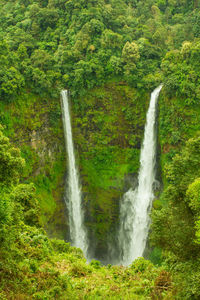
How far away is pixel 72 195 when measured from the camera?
22.8m

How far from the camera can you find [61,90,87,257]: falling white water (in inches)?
880

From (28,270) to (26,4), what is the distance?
29694 mm

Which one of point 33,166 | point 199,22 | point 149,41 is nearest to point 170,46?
point 149,41

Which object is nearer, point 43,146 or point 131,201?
point 43,146

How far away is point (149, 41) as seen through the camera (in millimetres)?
26000

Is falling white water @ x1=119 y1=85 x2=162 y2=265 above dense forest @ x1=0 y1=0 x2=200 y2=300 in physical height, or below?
below

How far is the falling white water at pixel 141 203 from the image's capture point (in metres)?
21.2

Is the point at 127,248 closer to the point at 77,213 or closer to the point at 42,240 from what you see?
the point at 77,213

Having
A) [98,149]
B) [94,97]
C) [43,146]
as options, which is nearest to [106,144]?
[98,149]

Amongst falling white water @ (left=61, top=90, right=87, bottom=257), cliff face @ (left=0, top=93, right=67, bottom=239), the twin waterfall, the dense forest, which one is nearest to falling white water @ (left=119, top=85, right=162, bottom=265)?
the twin waterfall

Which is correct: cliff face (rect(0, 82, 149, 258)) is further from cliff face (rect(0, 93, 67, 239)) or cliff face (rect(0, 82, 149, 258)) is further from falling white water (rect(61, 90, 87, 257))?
falling white water (rect(61, 90, 87, 257))

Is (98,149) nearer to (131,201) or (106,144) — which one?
(106,144)

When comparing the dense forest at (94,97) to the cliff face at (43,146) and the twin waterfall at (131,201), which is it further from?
the twin waterfall at (131,201)

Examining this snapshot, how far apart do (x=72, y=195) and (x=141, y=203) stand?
6343mm
